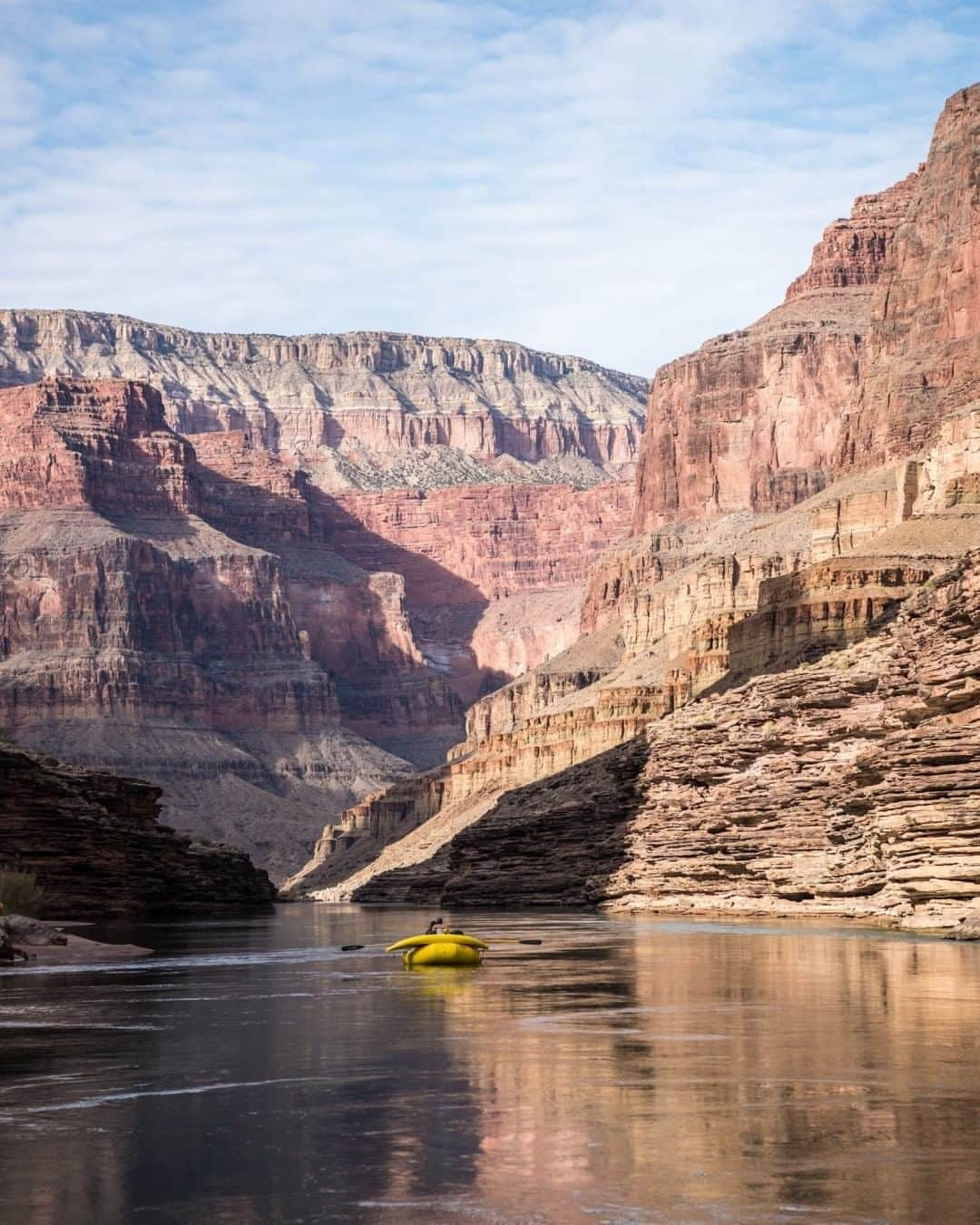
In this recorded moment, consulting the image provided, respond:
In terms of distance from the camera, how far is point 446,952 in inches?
2110

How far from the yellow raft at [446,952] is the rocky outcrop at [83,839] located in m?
44.0

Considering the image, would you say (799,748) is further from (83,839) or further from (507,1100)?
(507,1100)

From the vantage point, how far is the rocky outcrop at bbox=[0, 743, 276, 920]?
329 feet

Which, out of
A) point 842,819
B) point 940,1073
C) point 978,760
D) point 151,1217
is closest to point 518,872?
point 842,819

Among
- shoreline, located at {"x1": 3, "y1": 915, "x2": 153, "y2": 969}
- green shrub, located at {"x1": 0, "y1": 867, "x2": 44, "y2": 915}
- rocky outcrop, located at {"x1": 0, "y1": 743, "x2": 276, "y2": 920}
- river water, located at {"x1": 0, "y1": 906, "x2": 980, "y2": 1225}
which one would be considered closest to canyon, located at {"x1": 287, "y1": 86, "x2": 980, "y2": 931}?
river water, located at {"x1": 0, "y1": 906, "x2": 980, "y2": 1225}

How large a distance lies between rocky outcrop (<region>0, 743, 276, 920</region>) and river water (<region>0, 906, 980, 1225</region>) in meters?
55.0

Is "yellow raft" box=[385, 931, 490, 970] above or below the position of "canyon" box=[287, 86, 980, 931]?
below

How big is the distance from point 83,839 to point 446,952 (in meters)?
54.7

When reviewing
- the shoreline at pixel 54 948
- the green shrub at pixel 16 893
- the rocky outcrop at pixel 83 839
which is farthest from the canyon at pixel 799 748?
the green shrub at pixel 16 893

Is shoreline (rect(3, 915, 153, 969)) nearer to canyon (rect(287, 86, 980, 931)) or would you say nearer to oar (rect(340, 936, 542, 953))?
oar (rect(340, 936, 542, 953))

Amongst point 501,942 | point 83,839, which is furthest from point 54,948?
point 83,839

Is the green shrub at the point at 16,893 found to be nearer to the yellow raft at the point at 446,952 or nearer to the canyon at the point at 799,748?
the canyon at the point at 799,748

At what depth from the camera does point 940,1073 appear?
83.8 feet

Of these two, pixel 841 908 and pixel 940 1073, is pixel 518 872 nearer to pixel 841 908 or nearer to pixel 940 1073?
pixel 841 908
